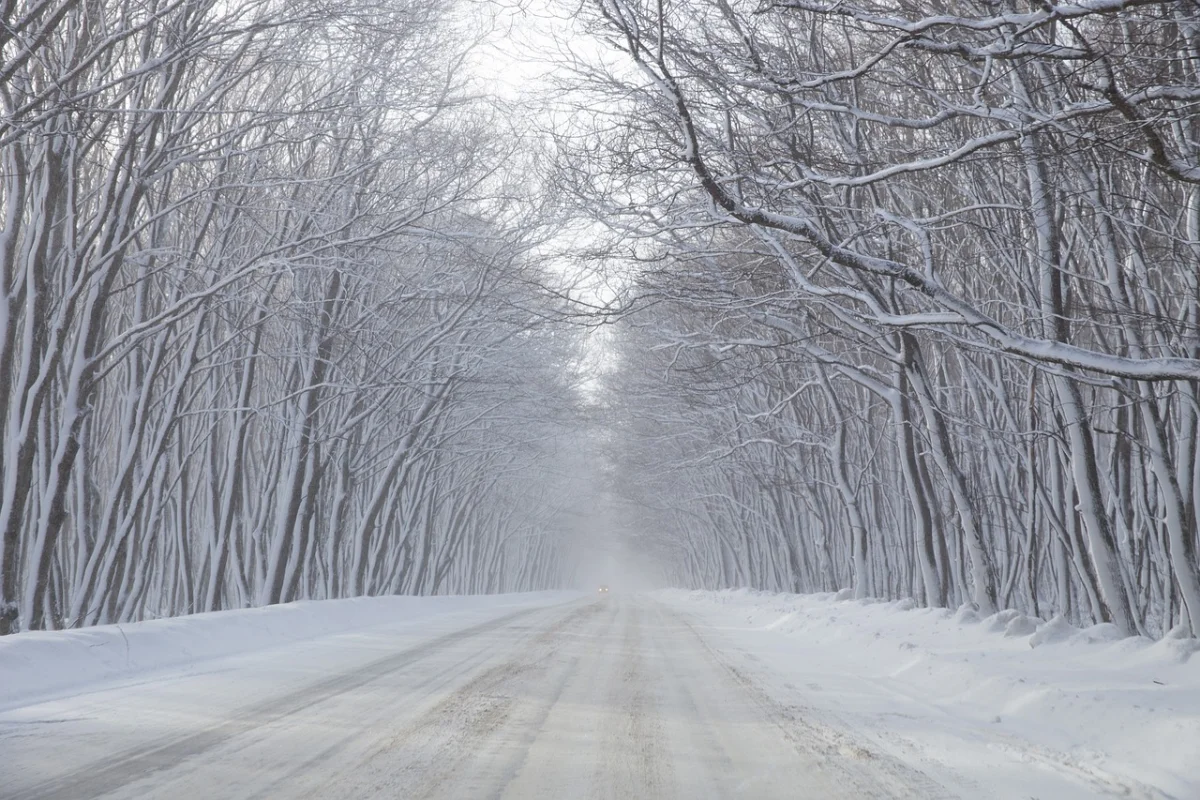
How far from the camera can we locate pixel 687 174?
37.9 feet

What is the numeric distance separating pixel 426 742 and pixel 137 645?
4.58m

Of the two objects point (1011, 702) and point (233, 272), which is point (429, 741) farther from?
point (233, 272)

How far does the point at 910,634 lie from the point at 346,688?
769 centimetres

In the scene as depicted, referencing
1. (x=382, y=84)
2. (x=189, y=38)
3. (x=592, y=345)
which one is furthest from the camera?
(x=592, y=345)

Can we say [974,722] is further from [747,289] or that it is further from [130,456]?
[130,456]

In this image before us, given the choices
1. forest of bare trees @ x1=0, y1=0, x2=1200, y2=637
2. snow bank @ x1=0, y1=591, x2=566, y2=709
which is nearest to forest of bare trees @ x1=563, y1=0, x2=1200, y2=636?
forest of bare trees @ x1=0, y1=0, x2=1200, y2=637

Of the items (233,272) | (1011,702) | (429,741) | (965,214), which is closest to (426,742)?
(429,741)

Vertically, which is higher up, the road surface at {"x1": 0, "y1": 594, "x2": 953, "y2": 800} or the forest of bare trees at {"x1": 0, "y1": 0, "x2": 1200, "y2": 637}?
the forest of bare trees at {"x1": 0, "y1": 0, "x2": 1200, "y2": 637}

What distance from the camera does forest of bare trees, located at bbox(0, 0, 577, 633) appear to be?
1038 cm

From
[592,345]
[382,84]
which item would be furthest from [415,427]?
[382,84]

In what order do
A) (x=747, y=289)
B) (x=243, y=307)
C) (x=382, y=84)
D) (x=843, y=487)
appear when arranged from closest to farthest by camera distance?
(x=382, y=84), (x=747, y=289), (x=243, y=307), (x=843, y=487)

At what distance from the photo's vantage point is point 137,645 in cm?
900

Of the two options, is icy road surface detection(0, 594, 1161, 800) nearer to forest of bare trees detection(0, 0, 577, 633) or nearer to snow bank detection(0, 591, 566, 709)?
snow bank detection(0, 591, 566, 709)

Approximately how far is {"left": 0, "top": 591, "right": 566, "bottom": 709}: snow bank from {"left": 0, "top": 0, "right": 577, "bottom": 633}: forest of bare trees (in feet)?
6.78
